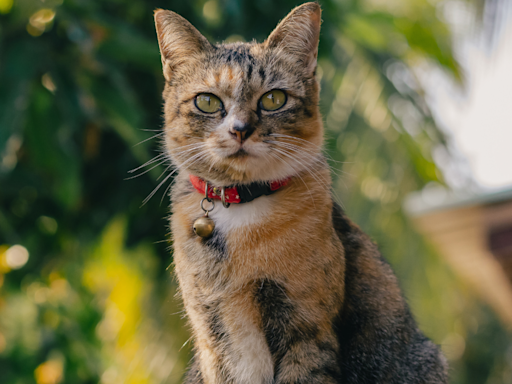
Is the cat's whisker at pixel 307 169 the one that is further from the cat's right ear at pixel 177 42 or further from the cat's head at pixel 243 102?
the cat's right ear at pixel 177 42

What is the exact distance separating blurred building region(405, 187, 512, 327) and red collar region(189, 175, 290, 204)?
2.84 meters

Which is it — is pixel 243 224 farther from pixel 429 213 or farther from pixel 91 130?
pixel 429 213

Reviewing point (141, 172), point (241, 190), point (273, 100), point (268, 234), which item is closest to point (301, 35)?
point (273, 100)

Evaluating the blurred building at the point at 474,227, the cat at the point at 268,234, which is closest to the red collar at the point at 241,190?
the cat at the point at 268,234

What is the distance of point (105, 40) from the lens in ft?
7.79

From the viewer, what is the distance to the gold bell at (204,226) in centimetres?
160

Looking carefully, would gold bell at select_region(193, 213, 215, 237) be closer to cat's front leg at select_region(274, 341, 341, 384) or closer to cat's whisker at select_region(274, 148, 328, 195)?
cat's whisker at select_region(274, 148, 328, 195)

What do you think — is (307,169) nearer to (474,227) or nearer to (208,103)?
(208,103)

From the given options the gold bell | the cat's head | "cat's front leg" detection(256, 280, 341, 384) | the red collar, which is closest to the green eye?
the cat's head

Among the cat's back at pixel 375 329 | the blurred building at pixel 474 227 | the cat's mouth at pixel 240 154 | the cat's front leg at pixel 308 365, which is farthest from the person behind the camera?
the blurred building at pixel 474 227

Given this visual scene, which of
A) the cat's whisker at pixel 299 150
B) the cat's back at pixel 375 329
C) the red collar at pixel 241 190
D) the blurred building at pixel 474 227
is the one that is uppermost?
the cat's whisker at pixel 299 150

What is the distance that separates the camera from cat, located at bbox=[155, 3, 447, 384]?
1544 millimetres

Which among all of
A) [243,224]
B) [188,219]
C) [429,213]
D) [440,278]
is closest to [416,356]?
[243,224]

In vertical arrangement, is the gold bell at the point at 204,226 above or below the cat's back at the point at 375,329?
above
